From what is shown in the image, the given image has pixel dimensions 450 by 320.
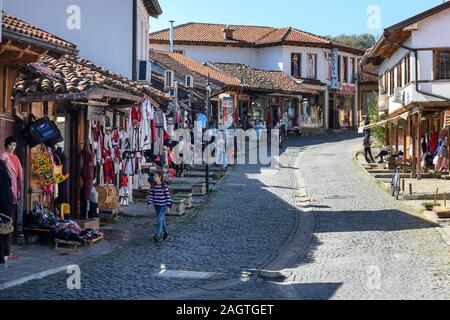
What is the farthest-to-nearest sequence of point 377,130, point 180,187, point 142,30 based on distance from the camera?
point 377,130 < point 142,30 < point 180,187

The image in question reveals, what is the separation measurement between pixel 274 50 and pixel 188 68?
13.9 m

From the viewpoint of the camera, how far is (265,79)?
152ft

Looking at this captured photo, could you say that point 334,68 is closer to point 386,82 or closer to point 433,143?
point 386,82

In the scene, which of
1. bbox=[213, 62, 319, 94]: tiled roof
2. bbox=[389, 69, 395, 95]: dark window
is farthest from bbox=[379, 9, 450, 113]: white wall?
bbox=[213, 62, 319, 94]: tiled roof

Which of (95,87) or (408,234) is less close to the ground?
(95,87)

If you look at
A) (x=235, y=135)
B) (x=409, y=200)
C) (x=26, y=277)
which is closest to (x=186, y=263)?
(x=26, y=277)

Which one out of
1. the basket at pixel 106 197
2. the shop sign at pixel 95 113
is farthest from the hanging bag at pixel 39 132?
the basket at pixel 106 197

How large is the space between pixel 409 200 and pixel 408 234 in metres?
5.75

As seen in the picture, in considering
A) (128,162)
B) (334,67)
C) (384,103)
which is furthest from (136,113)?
(334,67)

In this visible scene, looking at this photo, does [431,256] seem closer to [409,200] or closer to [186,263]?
[186,263]

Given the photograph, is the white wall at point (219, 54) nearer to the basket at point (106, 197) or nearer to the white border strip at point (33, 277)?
the basket at point (106, 197)

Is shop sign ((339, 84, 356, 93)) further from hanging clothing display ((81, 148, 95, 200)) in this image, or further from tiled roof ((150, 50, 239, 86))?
hanging clothing display ((81, 148, 95, 200))

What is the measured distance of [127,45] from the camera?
21.8m

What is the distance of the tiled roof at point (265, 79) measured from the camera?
44.2m
